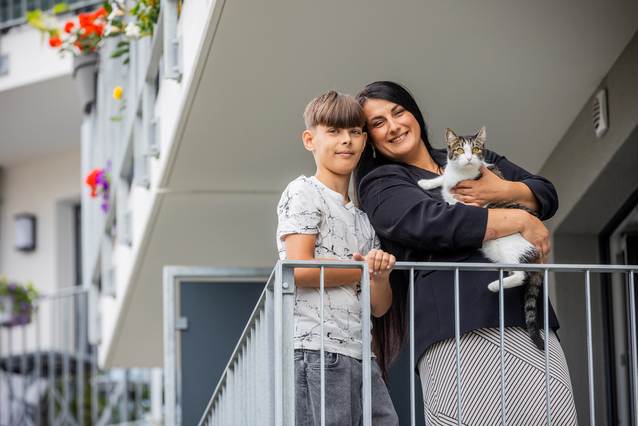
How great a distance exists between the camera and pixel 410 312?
11.4 feet

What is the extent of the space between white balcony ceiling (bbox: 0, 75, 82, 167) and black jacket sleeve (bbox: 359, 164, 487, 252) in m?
9.00

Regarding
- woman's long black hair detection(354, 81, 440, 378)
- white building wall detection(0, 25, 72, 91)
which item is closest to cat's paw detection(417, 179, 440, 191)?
woman's long black hair detection(354, 81, 440, 378)

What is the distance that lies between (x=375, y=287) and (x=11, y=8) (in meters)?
10.5

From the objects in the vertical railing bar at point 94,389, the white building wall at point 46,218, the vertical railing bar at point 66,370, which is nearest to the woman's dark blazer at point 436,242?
the vertical railing bar at point 94,389

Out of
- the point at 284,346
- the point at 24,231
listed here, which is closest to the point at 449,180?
the point at 284,346

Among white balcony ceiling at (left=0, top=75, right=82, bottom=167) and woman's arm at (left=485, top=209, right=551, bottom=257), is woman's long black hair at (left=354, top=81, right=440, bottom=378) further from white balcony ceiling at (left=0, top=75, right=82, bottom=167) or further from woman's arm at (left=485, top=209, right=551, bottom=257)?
white balcony ceiling at (left=0, top=75, right=82, bottom=167)

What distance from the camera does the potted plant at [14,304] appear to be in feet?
41.4

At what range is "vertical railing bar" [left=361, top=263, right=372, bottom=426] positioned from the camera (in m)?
3.22

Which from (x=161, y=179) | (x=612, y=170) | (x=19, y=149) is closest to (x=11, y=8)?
(x=19, y=149)

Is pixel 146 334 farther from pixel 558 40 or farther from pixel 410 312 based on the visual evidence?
pixel 410 312

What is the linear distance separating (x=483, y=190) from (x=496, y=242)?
170 millimetres

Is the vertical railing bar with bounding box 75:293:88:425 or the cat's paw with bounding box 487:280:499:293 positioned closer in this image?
the cat's paw with bounding box 487:280:499:293

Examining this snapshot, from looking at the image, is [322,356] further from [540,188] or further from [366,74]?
[366,74]

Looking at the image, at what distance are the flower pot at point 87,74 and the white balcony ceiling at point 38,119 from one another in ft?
12.0
